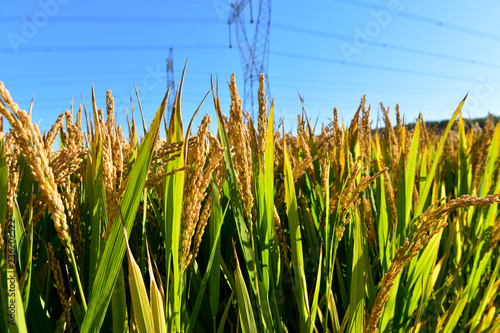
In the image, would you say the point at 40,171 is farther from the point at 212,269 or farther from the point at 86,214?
the point at 212,269

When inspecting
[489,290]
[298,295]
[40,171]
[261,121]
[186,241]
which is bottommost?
[489,290]

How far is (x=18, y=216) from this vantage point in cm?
52

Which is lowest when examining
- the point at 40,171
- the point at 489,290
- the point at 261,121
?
the point at 489,290

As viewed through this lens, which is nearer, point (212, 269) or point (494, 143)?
point (212, 269)

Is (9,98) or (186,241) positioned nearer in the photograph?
(9,98)

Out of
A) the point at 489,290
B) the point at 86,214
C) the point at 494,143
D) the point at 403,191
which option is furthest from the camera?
the point at 494,143

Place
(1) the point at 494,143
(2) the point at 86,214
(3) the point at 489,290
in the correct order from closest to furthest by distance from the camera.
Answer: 1. (2) the point at 86,214
2. (3) the point at 489,290
3. (1) the point at 494,143

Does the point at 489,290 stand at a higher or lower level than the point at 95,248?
lower

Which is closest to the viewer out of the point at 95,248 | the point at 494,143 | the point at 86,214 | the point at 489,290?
the point at 95,248

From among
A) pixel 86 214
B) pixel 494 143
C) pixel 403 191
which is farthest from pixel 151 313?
pixel 494 143

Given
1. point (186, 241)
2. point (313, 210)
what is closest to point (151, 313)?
point (186, 241)

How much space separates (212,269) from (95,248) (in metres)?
0.26

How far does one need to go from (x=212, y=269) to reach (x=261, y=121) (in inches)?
12.9

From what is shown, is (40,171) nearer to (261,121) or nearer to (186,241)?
(186,241)
